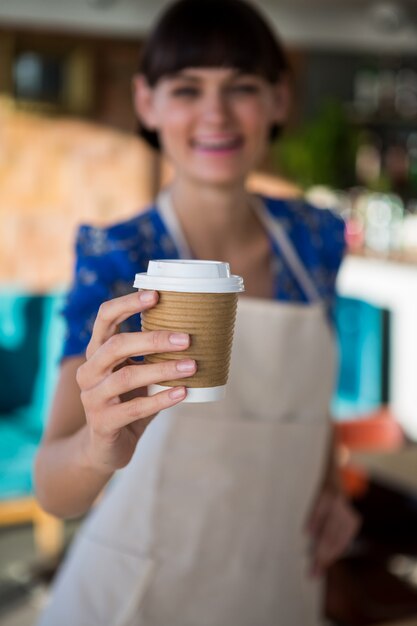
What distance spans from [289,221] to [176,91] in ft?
1.37

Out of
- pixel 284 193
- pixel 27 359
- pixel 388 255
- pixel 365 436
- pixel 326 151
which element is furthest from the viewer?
pixel 284 193

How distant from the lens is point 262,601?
1374 millimetres

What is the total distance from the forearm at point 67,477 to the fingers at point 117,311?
153mm

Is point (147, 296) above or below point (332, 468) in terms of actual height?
above

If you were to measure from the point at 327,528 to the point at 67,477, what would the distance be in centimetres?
74

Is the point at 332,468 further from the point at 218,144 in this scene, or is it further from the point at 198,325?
the point at 198,325

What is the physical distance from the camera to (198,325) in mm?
581

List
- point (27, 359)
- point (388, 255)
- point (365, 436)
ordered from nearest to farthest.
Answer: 1. point (365, 436)
2. point (27, 359)
3. point (388, 255)

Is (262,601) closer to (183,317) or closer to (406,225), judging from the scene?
(183,317)

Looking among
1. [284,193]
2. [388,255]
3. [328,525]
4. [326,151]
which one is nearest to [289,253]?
[328,525]

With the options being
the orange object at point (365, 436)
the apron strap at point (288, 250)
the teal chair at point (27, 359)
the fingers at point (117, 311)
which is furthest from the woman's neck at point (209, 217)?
the teal chair at point (27, 359)

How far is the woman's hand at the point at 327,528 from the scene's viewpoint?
145cm

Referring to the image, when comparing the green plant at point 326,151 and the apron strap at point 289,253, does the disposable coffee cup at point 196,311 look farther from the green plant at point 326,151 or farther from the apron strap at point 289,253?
the green plant at point 326,151

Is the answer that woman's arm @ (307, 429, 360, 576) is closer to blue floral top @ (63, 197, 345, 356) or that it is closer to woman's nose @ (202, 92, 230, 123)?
blue floral top @ (63, 197, 345, 356)
